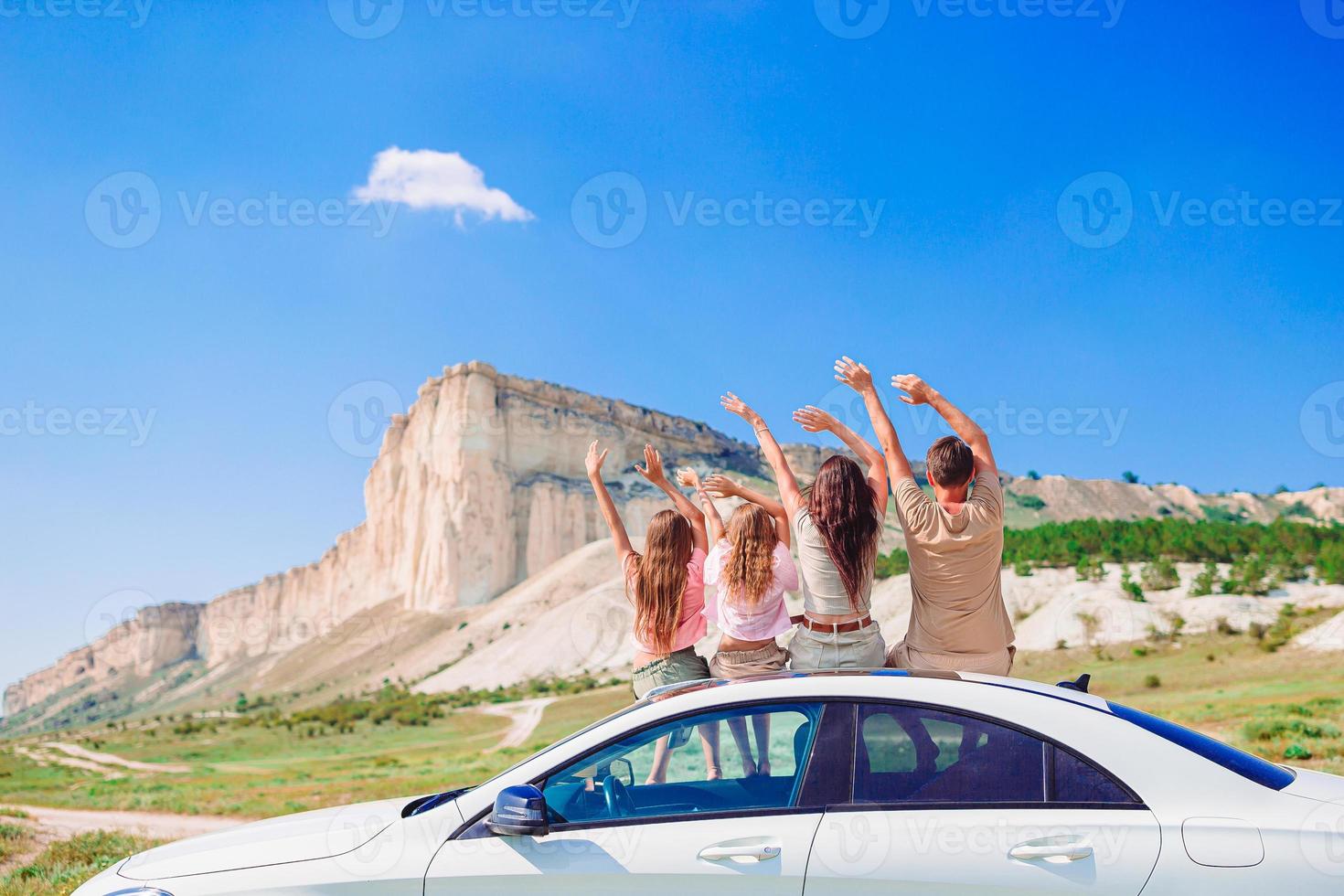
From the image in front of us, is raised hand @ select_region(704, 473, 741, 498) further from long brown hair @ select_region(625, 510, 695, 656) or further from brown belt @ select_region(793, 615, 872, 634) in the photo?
brown belt @ select_region(793, 615, 872, 634)

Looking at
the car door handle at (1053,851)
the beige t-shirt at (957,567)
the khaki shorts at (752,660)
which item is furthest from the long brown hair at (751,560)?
the car door handle at (1053,851)

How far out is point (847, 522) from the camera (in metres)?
4.81

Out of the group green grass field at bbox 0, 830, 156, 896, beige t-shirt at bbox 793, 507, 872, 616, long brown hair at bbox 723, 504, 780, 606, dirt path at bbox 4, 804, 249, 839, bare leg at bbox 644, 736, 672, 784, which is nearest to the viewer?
bare leg at bbox 644, 736, 672, 784

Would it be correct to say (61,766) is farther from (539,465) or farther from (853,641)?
(539,465)

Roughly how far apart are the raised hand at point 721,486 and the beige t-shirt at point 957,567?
1140 millimetres

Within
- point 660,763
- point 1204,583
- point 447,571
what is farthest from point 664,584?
point 447,571

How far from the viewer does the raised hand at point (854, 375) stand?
5.43 meters

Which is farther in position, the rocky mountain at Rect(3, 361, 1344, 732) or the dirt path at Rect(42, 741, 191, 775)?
the rocky mountain at Rect(3, 361, 1344, 732)

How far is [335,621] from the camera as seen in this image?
88.2 m

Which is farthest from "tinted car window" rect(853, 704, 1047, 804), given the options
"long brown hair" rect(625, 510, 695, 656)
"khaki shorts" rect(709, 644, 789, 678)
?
"long brown hair" rect(625, 510, 695, 656)

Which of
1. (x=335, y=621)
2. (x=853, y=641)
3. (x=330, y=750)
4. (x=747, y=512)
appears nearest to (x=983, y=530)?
(x=853, y=641)

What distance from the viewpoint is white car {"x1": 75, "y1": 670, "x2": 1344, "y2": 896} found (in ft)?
9.69

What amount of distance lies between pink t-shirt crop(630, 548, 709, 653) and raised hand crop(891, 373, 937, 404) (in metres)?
1.48

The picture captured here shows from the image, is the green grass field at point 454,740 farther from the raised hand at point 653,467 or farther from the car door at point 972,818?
the car door at point 972,818
